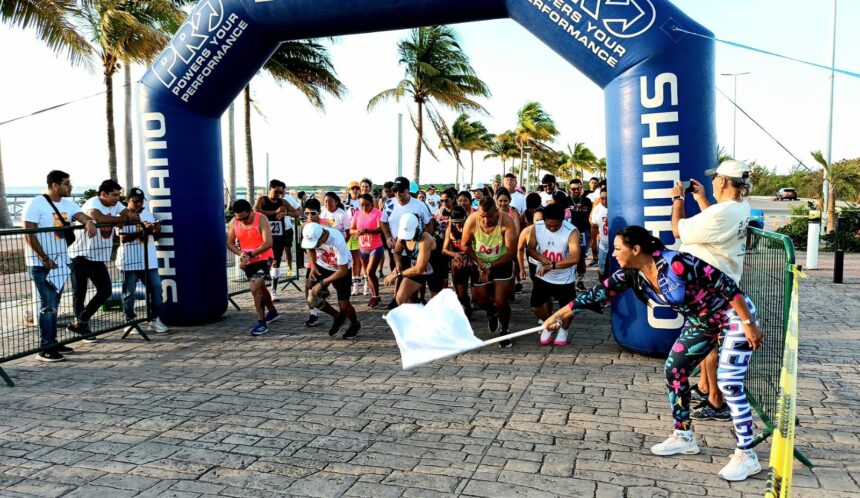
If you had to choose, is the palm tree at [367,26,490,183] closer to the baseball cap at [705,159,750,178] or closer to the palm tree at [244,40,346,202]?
the palm tree at [244,40,346,202]

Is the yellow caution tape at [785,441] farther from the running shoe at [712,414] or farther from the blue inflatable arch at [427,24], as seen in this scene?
the blue inflatable arch at [427,24]

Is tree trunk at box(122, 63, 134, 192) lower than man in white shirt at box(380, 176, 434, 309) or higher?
higher

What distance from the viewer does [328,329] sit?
823cm

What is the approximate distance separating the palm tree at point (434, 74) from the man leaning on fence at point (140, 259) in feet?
77.2

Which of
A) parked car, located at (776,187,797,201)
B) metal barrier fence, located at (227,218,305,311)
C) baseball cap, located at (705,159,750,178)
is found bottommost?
metal barrier fence, located at (227,218,305,311)

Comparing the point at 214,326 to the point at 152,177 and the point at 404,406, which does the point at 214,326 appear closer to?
the point at 152,177

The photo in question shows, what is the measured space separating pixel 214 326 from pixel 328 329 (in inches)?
62.9

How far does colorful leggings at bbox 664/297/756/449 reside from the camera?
151 inches

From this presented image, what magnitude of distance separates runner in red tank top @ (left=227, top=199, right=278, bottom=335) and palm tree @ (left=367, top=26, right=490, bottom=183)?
23.3 m

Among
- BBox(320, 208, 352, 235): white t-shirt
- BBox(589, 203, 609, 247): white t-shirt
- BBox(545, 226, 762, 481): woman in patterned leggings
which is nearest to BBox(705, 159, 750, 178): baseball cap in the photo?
BBox(545, 226, 762, 481): woman in patterned leggings

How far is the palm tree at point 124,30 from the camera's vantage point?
1847 centimetres

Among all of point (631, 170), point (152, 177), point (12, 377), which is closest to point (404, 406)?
point (631, 170)

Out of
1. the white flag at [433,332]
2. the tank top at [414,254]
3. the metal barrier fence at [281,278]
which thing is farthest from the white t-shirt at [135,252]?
the white flag at [433,332]

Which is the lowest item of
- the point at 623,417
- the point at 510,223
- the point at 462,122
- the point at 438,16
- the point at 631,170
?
the point at 623,417
